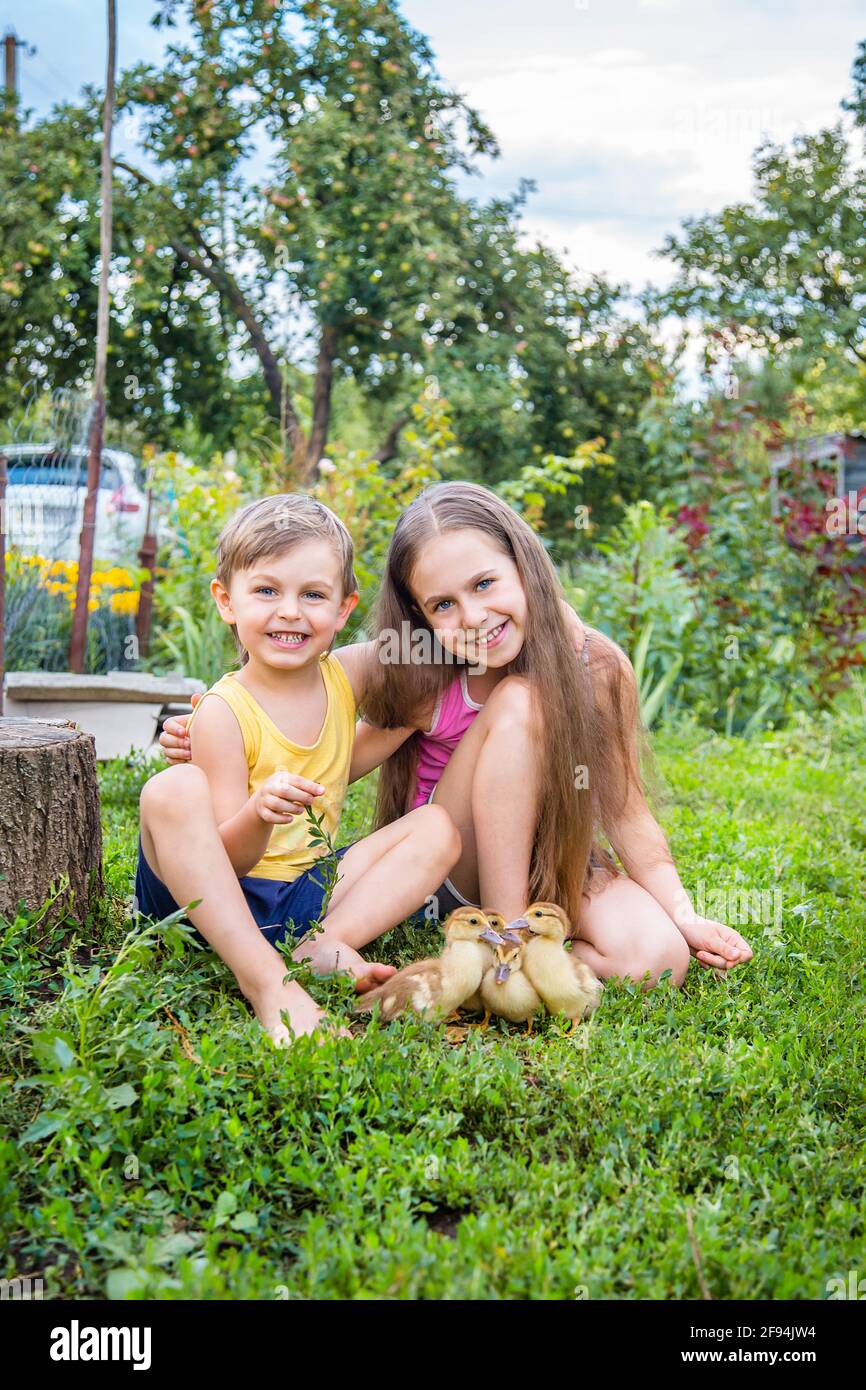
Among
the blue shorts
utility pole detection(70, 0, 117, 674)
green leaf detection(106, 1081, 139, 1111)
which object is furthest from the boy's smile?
utility pole detection(70, 0, 117, 674)

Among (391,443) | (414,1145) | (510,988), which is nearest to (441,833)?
(510,988)

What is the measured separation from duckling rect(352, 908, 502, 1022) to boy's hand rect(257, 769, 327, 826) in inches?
16.9

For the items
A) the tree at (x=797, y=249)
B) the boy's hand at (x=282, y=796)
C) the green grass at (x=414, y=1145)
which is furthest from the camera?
the tree at (x=797, y=249)

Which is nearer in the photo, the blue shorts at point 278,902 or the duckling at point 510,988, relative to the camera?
the duckling at point 510,988

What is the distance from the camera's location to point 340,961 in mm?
2492

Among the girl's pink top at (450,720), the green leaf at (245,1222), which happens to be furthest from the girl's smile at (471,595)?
the green leaf at (245,1222)

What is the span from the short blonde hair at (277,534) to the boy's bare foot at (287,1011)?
93 cm

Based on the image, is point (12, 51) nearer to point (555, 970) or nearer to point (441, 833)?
point (441, 833)

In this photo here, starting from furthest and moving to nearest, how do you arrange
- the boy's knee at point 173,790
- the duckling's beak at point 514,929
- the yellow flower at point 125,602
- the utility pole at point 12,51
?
the utility pole at point 12,51
the yellow flower at point 125,602
the duckling's beak at point 514,929
the boy's knee at point 173,790

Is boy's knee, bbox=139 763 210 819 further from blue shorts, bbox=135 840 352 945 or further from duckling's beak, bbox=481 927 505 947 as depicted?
duckling's beak, bbox=481 927 505 947

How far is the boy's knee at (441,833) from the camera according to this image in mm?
2592

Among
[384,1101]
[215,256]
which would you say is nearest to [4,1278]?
[384,1101]

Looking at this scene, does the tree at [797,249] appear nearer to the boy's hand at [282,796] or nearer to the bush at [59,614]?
the bush at [59,614]
